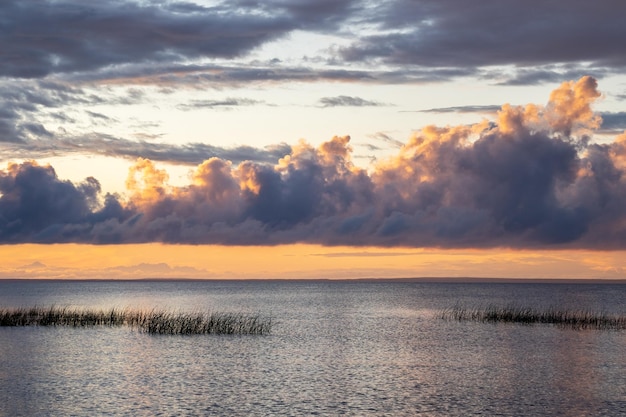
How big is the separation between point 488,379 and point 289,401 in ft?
46.9

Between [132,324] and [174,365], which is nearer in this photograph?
[174,365]

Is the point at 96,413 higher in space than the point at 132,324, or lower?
higher

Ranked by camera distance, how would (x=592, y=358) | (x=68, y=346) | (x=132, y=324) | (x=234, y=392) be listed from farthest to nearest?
(x=132, y=324), (x=68, y=346), (x=592, y=358), (x=234, y=392)

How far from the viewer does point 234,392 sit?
41438mm

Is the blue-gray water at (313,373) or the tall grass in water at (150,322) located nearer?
the blue-gray water at (313,373)

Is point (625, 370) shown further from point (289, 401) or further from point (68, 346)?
point (68, 346)

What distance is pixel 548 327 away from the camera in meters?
80.2

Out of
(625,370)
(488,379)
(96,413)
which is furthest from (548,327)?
(96,413)

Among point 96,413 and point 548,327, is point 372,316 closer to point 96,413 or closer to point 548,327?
point 548,327

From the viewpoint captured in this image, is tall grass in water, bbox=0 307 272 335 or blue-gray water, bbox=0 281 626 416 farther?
tall grass in water, bbox=0 307 272 335

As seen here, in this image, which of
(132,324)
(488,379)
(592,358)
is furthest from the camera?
(132,324)

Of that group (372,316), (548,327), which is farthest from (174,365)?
(372,316)

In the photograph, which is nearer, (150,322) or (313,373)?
(313,373)

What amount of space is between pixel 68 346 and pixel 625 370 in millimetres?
41302
